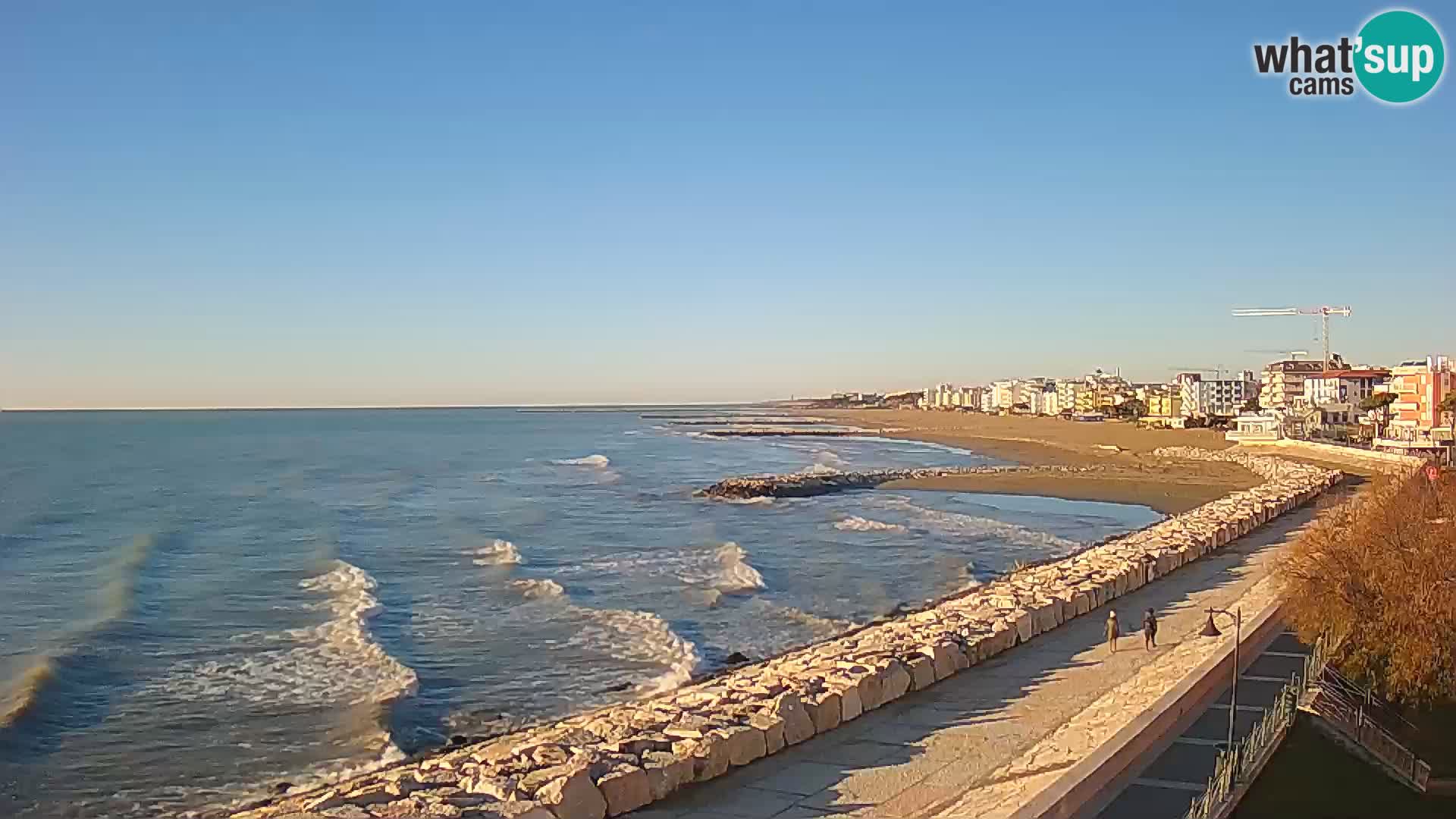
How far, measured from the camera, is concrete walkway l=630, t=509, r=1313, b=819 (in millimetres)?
11250

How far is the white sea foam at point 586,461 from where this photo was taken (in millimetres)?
73188

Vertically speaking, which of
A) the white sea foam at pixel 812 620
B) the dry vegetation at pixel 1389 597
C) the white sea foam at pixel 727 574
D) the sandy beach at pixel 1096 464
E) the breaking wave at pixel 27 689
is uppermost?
the dry vegetation at pixel 1389 597

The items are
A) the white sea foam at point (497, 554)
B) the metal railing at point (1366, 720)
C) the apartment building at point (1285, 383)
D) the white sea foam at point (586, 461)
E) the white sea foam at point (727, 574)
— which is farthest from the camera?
the apartment building at point (1285, 383)

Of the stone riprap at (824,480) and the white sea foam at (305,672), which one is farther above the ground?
the stone riprap at (824,480)

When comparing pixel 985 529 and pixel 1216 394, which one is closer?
pixel 985 529

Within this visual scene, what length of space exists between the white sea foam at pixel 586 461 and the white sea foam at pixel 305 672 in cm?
4740

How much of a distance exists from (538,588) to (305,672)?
8155 mm

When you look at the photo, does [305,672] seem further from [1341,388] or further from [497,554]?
[1341,388]

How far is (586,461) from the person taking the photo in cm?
7662

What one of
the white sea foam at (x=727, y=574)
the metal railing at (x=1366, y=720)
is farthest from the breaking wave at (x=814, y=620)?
the metal railing at (x=1366, y=720)

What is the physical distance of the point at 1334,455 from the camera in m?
57.8

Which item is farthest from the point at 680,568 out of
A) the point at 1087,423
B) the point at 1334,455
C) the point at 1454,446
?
the point at 1087,423

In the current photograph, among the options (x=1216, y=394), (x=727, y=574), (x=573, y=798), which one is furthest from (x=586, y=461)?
(x=1216, y=394)

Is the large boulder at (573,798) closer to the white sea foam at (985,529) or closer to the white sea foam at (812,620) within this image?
the white sea foam at (812,620)
